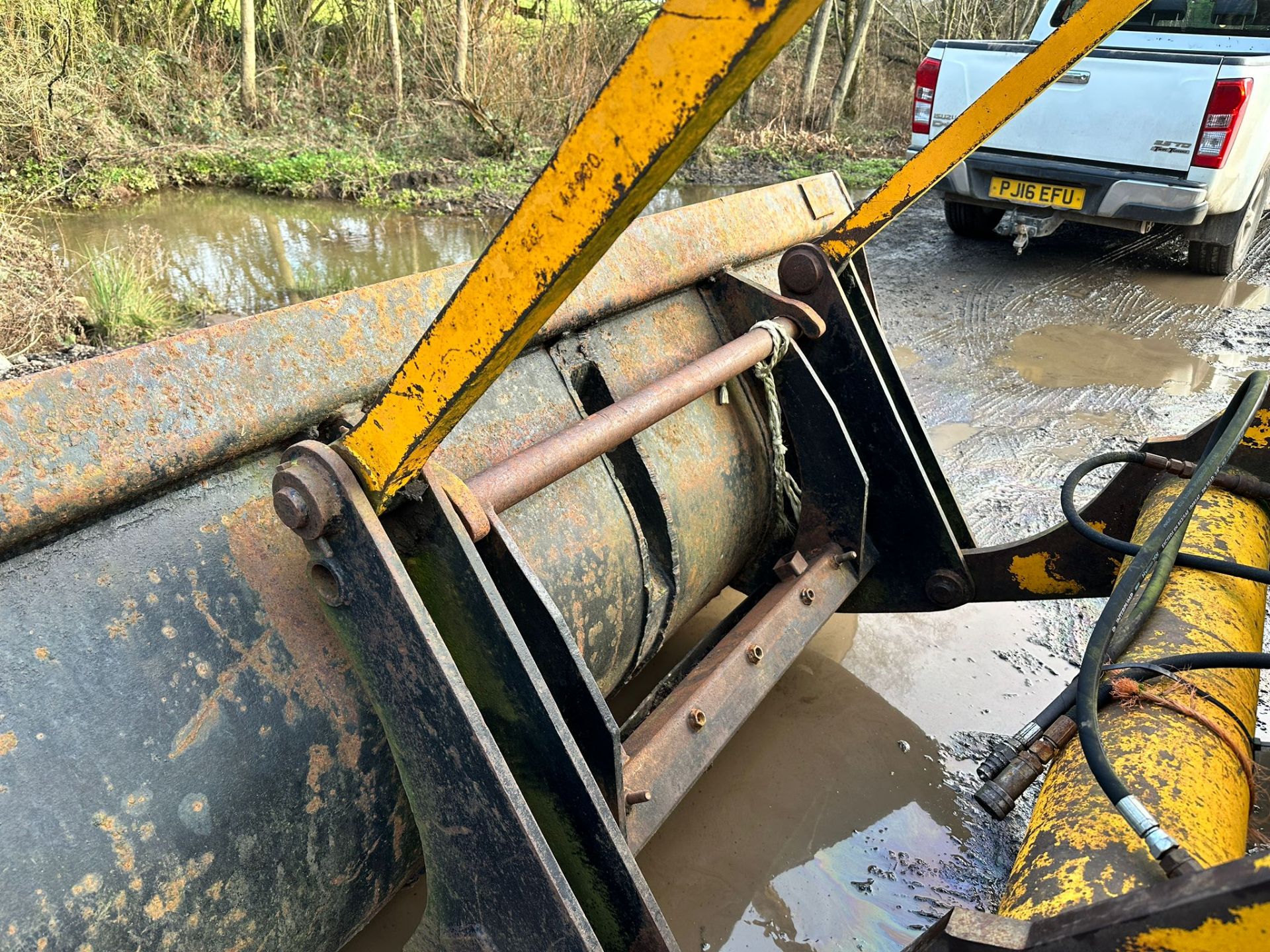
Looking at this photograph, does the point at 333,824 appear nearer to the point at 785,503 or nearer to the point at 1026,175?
the point at 785,503

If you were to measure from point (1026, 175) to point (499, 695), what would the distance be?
590 centimetres

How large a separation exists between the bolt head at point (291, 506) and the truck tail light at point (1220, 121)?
20.0 ft

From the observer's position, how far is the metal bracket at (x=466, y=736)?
123 cm

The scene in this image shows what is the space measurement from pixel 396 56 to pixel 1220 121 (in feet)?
31.3

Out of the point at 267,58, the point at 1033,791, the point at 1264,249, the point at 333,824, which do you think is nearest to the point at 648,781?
the point at 333,824

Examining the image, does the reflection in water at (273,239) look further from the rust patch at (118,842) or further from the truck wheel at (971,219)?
the rust patch at (118,842)

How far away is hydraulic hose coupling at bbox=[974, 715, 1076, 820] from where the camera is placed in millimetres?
1575

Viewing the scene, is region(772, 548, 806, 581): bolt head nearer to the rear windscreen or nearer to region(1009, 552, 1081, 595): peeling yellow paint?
region(1009, 552, 1081, 595): peeling yellow paint

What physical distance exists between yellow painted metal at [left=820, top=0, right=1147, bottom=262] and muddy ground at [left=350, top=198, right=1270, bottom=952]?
1360 millimetres

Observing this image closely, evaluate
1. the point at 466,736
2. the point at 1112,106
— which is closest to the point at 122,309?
the point at 466,736

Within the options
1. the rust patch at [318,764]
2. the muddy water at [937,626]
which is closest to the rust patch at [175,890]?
the rust patch at [318,764]

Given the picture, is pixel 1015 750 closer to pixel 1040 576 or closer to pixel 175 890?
pixel 1040 576

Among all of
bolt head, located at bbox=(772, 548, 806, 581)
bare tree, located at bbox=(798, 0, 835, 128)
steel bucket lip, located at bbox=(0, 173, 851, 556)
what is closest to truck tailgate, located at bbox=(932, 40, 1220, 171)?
bolt head, located at bbox=(772, 548, 806, 581)

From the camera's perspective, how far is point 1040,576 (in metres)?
2.43
